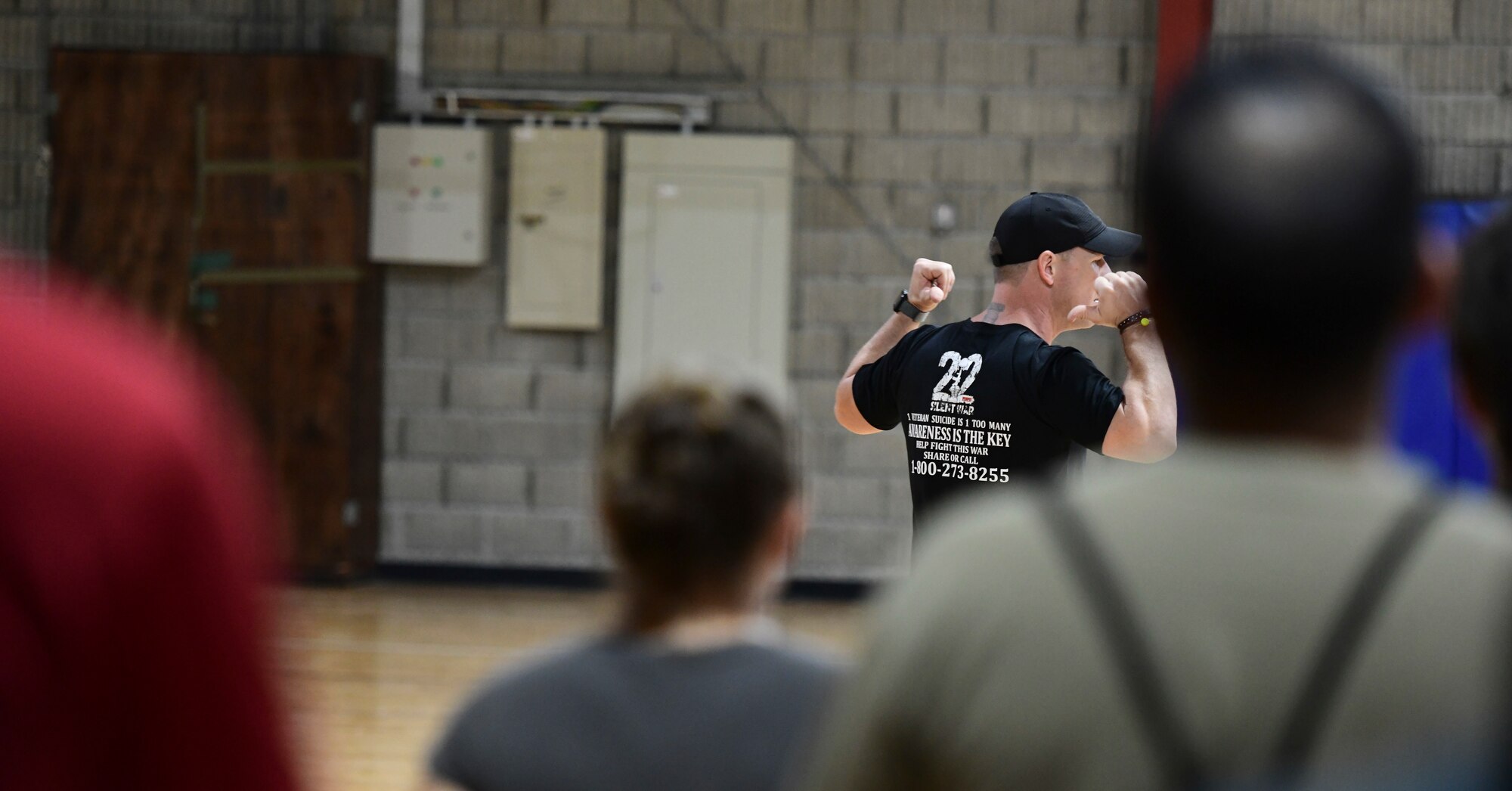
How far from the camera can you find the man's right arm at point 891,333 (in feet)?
12.1

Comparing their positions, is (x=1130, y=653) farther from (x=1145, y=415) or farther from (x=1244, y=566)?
(x=1145, y=415)

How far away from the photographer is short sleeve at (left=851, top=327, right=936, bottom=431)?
3670 millimetres

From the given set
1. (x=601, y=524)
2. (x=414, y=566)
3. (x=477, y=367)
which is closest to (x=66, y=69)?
(x=477, y=367)

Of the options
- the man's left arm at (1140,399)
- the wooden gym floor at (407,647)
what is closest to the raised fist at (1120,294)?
the man's left arm at (1140,399)

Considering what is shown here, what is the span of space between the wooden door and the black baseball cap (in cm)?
458

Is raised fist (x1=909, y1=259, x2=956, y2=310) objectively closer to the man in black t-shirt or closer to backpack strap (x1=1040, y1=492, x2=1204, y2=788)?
the man in black t-shirt

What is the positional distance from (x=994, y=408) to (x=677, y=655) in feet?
7.30

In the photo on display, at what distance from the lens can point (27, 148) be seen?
7645 mm

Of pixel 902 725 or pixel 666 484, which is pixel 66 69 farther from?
pixel 902 725

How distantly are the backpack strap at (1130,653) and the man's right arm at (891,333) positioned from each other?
2.89 m

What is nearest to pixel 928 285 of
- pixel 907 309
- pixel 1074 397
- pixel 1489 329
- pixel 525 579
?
pixel 907 309

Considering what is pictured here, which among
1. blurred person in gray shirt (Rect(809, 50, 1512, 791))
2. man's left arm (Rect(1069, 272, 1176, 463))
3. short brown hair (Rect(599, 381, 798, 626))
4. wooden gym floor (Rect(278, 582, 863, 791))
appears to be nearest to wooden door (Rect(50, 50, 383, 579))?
wooden gym floor (Rect(278, 582, 863, 791))

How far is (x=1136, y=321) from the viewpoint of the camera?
10.8 ft

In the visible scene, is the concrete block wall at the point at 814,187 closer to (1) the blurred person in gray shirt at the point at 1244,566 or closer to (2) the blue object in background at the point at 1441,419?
(2) the blue object in background at the point at 1441,419
